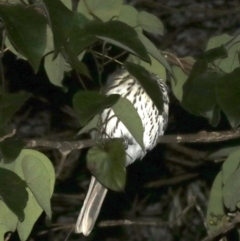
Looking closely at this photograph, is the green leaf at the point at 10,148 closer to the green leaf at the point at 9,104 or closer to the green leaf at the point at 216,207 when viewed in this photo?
the green leaf at the point at 9,104

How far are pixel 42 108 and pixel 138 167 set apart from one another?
2.45ft

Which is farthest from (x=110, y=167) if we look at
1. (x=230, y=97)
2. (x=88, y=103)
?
(x=230, y=97)

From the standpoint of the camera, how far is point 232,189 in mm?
1625

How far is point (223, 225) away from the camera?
7.23 feet

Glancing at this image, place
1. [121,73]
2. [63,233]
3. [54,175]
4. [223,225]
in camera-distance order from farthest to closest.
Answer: [63,233] < [121,73] < [223,225] < [54,175]

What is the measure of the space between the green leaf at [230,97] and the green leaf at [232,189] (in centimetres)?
36

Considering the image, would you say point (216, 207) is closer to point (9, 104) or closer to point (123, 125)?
point (123, 125)

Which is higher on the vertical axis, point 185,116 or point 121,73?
point 121,73

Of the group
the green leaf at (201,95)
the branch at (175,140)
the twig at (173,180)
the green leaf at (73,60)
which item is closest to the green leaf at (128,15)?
the branch at (175,140)

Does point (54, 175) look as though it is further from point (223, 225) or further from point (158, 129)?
point (158, 129)

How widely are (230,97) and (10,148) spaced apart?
40cm

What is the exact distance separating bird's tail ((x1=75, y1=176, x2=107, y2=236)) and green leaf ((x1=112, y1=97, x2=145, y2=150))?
102 cm

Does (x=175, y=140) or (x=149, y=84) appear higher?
(x=149, y=84)

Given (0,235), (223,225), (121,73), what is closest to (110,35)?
(0,235)
